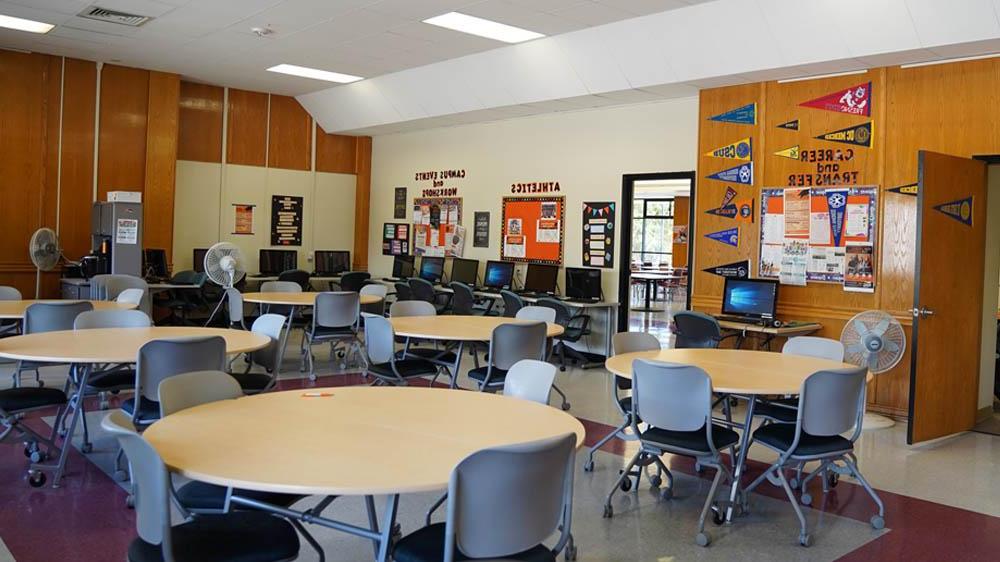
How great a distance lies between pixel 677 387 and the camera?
151 inches

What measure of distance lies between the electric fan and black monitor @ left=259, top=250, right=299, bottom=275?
789 centimetres

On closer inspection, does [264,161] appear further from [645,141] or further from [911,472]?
[911,472]

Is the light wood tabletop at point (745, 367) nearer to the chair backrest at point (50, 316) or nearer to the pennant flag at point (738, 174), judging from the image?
the pennant flag at point (738, 174)

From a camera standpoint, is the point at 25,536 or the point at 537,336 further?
the point at 537,336

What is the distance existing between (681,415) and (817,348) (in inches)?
66.5

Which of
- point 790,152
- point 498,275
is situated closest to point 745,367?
point 790,152

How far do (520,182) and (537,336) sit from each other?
15.7 feet

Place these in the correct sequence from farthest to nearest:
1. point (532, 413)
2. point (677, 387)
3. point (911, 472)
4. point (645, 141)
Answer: point (645, 141), point (911, 472), point (677, 387), point (532, 413)

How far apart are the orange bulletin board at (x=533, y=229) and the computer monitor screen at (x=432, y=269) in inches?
41.6

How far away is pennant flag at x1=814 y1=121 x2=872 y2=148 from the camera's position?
6594 millimetres

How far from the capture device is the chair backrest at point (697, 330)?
6555mm

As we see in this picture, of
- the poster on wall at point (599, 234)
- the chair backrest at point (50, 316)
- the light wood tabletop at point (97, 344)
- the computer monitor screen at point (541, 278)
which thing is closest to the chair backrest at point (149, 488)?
the light wood tabletop at point (97, 344)

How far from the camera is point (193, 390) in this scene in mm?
3105

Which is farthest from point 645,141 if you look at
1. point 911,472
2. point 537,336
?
point 911,472
